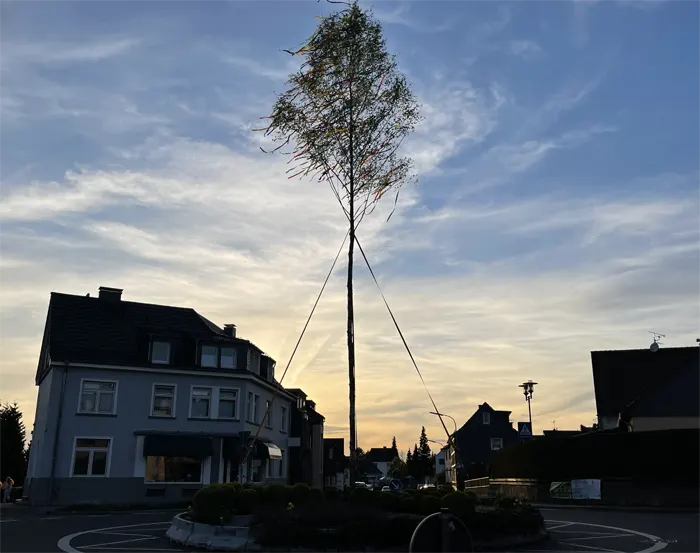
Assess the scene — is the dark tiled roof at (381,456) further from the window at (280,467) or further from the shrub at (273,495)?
the shrub at (273,495)

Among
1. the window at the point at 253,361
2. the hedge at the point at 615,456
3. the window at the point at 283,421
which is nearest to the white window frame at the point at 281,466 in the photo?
the window at the point at 283,421

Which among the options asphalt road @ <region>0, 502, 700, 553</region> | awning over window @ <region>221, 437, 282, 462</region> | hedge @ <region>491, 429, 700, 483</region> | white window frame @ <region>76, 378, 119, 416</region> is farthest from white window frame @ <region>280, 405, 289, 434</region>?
asphalt road @ <region>0, 502, 700, 553</region>

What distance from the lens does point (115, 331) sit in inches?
1508

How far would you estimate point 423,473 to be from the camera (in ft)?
394

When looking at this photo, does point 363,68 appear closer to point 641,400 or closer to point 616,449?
point 616,449

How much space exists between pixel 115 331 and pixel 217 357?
573 centimetres

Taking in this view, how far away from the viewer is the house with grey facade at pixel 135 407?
34.6 m

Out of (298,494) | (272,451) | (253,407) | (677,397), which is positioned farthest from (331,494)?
(677,397)

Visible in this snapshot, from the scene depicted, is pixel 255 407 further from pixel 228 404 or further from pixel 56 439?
pixel 56 439

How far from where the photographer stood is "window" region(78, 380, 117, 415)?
3534cm

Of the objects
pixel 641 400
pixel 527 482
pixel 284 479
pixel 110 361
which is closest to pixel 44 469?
pixel 110 361

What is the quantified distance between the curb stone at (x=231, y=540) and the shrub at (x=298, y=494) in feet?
6.55

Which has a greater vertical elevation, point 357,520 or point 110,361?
point 110,361

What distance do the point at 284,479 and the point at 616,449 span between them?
2226 centimetres
